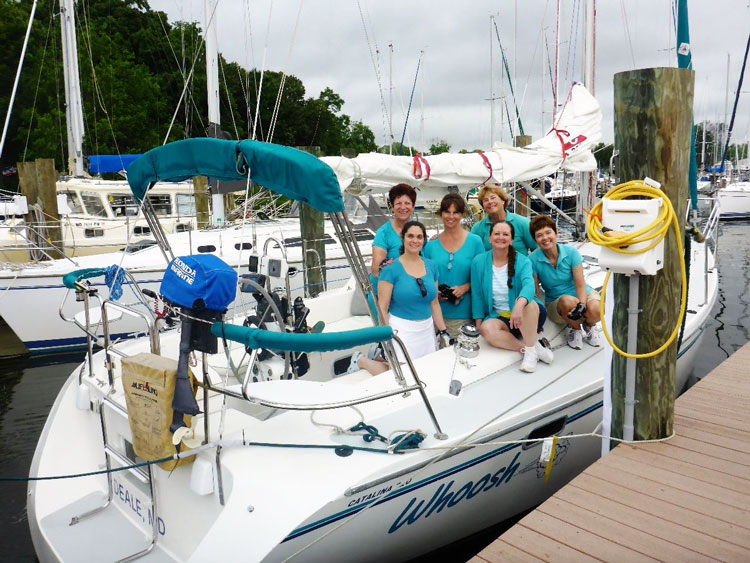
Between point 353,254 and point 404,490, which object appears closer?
point 404,490

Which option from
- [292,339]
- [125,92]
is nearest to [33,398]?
[292,339]

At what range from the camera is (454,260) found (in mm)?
4637

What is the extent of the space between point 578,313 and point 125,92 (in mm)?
26396

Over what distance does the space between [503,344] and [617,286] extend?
1138mm

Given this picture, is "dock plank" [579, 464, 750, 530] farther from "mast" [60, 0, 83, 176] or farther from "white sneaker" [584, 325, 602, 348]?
"mast" [60, 0, 83, 176]

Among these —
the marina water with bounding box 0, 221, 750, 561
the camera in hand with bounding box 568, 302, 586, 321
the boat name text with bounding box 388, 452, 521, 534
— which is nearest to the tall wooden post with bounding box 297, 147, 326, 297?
the marina water with bounding box 0, 221, 750, 561

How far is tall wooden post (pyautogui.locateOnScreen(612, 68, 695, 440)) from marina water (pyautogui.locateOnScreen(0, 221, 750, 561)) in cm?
140

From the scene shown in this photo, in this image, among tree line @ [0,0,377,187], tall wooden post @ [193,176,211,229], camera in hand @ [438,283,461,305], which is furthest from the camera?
tree line @ [0,0,377,187]

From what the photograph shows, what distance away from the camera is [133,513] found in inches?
130

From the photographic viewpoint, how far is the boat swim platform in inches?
106

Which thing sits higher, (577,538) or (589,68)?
(589,68)

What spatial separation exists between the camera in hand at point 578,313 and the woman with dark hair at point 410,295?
108 cm

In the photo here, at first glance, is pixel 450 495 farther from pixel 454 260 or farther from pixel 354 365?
pixel 454 260

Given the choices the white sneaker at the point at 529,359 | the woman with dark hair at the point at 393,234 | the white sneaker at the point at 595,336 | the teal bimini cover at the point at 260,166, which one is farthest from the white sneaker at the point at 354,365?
the white sneaker at the point at 595,336
